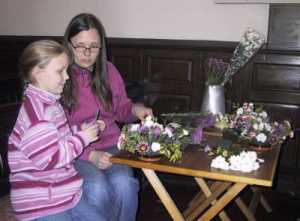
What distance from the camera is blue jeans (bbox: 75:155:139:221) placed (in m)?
1.72

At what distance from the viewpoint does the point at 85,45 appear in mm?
1897

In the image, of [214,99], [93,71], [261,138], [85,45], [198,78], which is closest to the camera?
[261,138]

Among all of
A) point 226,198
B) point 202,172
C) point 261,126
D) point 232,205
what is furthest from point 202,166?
point 232,205

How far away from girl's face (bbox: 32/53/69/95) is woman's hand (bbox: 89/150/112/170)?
410 mm

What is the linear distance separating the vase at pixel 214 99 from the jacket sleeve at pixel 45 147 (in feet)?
3.09

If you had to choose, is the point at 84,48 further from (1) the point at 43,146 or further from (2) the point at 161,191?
(2) the point at 161,191

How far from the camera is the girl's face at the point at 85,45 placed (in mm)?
1896

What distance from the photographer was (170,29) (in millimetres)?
3047

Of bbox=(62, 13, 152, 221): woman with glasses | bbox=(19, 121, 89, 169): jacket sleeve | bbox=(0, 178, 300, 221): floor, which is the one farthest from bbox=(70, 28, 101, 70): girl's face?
bbox=(0, 178, 300, 221): floor

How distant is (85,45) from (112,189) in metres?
0.70

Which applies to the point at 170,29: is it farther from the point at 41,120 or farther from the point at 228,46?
the point at 41,120

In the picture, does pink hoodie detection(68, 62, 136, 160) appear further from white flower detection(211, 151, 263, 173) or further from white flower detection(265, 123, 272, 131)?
white flower detection(265, 123, 272, 131)

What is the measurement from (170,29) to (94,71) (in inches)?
47.5

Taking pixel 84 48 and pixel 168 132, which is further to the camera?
pixel 84 48
